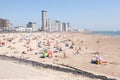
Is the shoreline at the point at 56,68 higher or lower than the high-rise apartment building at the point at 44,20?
lower

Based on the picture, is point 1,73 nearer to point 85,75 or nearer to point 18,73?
point 18,73

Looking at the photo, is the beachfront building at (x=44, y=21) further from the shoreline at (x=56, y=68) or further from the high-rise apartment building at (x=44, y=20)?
the shoreline at (x=56, y=68)

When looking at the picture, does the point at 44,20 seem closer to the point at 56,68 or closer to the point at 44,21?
the point at 44,21

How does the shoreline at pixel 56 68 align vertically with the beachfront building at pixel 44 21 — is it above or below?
below

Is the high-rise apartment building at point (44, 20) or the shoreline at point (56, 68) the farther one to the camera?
the high-rise apartment building at point (44, 20)

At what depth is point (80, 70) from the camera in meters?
13.0

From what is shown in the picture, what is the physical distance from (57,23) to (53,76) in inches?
7372

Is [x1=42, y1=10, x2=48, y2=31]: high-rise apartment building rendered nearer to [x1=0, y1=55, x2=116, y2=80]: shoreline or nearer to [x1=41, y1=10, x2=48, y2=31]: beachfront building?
[x1=41, y1=10, x2=48, y2=31]: beachfront building

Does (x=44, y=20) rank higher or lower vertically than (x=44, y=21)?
higher

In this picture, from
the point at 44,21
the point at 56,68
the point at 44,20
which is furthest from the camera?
the point at 44,21

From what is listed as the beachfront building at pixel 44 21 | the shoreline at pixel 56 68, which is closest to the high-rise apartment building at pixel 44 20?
the beachfront building at pixel 44 21

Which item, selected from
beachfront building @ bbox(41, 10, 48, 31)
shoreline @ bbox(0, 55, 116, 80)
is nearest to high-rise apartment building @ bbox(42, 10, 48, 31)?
beachfront building @ bbox(41, 10, 48, 31)

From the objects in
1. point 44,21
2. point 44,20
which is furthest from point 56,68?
point 44,21

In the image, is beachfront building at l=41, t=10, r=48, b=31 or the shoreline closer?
the shoreline
